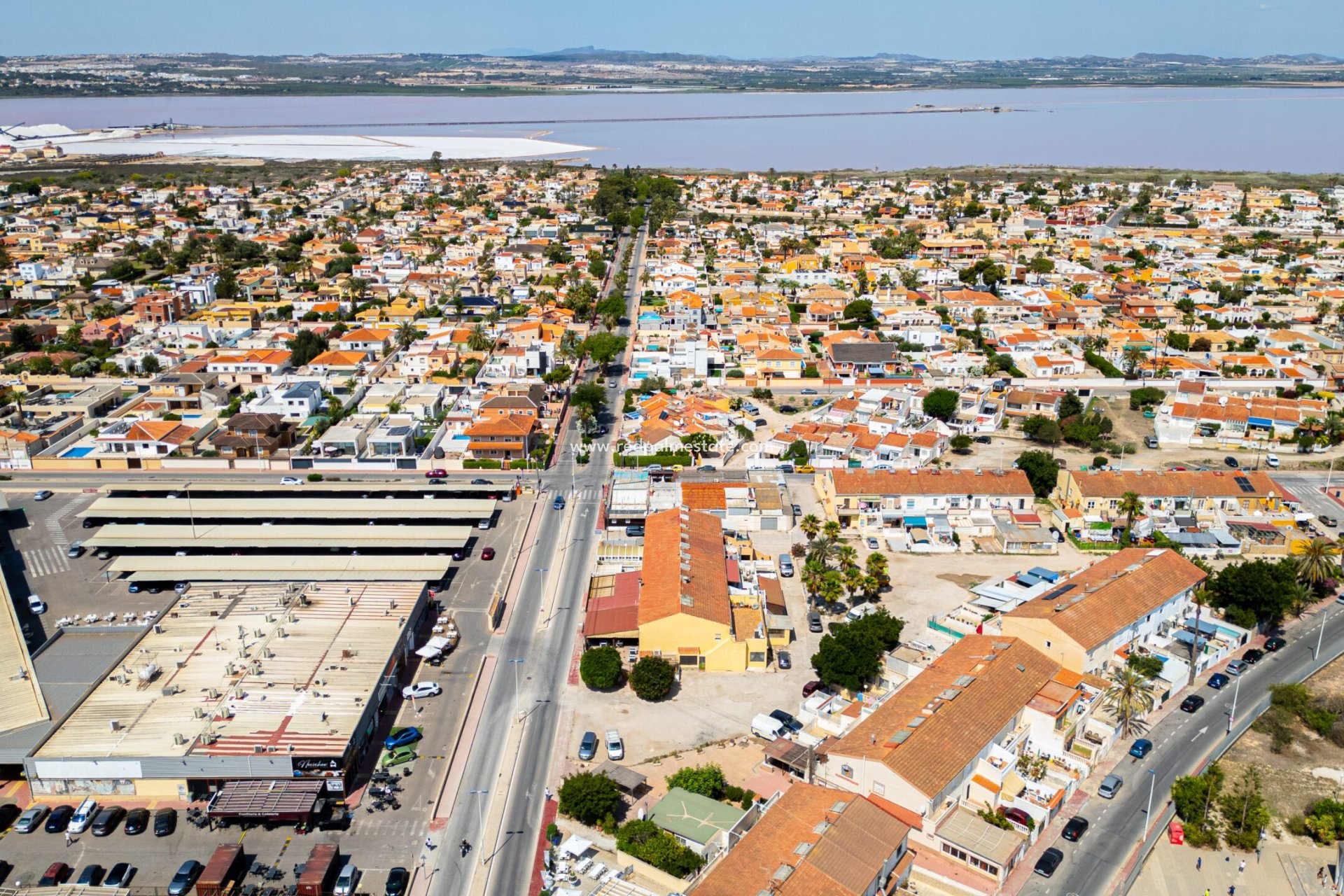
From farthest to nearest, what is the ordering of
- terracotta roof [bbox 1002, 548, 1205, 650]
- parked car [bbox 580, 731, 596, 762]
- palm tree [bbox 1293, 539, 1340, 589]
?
palm tree [bbox 1293, 539, 1340, 589], terracotta roof [bbox 1002, 548, 1205, 650], parked car [bbox 580, 731, 596, 762]

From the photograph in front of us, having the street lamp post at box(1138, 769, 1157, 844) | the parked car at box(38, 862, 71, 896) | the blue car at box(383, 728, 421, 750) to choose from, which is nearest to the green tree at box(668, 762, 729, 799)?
the blue car at box(383, 728, 421, 750)

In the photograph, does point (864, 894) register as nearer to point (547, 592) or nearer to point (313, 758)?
point (313, 758)

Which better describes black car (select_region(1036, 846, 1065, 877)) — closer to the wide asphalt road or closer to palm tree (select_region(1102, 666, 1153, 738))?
the wide asphalt road

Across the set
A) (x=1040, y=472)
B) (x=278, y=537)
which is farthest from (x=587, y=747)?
(x=1040, y=472)

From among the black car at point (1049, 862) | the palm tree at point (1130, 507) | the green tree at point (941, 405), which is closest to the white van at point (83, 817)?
the black car at point (1049, 862)

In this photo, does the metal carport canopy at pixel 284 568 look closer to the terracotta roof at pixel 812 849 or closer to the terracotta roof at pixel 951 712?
the terracotta roof at pixel 951 712

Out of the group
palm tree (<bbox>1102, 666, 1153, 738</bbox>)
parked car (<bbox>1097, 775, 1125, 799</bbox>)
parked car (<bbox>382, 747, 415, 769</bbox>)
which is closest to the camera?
parked car (<bbox>1097, 775, 1125, 799</bbox>)

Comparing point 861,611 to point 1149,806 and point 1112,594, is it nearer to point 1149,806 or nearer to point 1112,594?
point 1112,594
